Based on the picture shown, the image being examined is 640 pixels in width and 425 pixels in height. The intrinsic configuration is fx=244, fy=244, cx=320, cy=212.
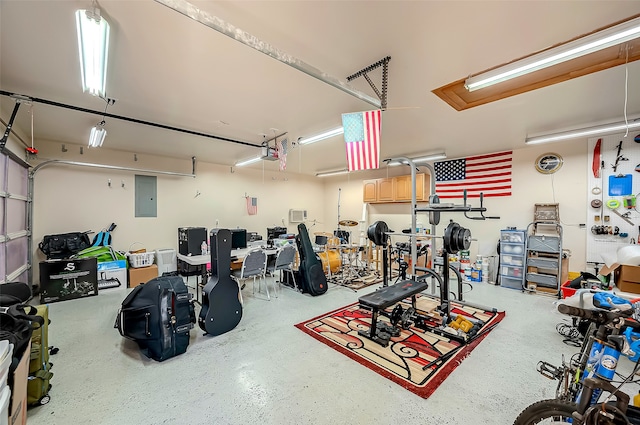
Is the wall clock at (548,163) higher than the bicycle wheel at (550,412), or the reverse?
the wall clock at (548,163)

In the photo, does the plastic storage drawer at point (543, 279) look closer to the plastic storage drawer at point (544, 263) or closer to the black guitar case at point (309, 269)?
the plastic storage drawer at point (544, 263)

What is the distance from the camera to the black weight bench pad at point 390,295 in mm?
2891

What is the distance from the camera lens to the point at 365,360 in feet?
8.60

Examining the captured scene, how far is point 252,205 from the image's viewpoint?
7.88 metres

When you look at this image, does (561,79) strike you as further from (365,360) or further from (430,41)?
(365,360)

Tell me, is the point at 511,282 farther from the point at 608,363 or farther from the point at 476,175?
the point at 608,363

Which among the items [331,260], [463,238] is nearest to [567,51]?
[463,238]

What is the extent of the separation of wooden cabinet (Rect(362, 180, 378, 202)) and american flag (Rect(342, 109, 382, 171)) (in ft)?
16.6

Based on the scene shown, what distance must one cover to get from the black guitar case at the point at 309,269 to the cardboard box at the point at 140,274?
3521 millimetres

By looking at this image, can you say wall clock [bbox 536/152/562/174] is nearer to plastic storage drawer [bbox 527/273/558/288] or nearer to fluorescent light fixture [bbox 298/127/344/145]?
plastic storage drawer [bbox 527/273/558/288]

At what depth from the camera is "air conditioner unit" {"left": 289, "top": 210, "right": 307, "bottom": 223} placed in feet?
29.0

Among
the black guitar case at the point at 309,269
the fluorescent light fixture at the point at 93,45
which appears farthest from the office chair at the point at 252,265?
the fluorescent light fixture at the point at 93,45

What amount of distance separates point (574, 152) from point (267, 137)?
6302 mm

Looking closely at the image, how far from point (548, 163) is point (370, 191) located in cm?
435
